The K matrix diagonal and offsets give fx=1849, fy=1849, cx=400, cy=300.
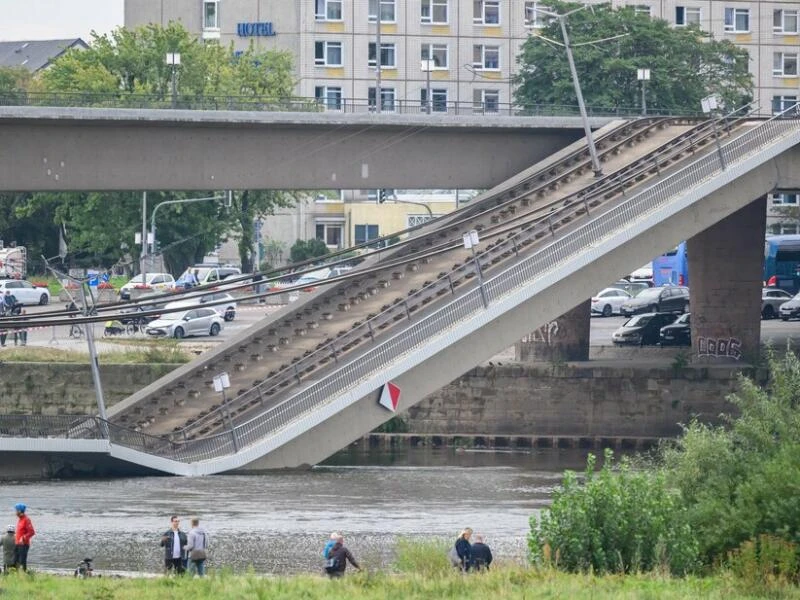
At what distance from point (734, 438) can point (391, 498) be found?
10938 millimetres

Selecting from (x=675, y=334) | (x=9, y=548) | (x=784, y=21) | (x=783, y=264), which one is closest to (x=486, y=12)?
(x=784, y=21)

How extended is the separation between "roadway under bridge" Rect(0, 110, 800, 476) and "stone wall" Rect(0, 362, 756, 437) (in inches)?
243

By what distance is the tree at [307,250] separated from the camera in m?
105

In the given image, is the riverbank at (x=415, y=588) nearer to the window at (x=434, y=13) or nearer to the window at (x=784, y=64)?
the window at (x=434, y=13)

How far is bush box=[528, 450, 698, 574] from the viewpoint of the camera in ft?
101

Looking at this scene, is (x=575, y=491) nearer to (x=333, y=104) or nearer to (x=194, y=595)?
(x=194, y=595)

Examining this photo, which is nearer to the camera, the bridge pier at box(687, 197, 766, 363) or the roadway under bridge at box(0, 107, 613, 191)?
the roadway under bridge at box(0, 107, 613, 191)

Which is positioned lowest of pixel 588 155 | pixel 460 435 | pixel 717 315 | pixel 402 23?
pixel 460 435

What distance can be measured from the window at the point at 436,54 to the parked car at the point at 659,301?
3837 centimetres

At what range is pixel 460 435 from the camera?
61.9 metres

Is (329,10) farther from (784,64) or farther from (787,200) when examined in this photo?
(787,200)

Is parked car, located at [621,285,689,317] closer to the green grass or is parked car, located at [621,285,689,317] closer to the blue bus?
the blue bus

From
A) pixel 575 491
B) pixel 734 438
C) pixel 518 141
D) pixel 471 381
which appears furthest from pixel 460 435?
pixel 575 491

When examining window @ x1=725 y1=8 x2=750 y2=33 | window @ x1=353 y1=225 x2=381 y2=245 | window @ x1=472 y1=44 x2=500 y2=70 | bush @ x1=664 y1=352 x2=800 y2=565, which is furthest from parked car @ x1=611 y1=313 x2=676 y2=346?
window @ x1=725 y1=8 x2=750 y2=33
